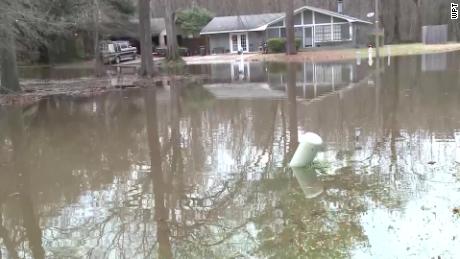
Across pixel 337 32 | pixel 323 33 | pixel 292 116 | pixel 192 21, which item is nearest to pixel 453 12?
pixel 337 32

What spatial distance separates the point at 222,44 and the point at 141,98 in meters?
40.3

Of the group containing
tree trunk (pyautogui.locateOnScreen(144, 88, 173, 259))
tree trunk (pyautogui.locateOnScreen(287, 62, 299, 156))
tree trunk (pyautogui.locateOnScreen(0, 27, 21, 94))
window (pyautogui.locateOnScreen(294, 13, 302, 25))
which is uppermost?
window (pyautogui.locateOnScreen(294, 13, 302, 25))

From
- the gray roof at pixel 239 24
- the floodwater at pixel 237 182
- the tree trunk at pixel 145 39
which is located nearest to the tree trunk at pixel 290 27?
the gray roof at pixel 239 24

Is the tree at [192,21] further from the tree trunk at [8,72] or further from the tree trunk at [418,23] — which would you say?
the tree trunk at [8,72]

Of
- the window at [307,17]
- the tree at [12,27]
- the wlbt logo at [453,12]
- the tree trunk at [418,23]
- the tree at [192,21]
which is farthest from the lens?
the tree at [192,21]

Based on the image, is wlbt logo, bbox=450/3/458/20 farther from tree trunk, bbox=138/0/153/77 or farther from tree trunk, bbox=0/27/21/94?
tree trunk, bbox=0/27/21/94

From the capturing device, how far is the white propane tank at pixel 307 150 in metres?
7.98

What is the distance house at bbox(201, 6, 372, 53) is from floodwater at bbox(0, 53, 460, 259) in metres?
35.3

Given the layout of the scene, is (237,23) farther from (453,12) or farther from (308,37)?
(453,12)

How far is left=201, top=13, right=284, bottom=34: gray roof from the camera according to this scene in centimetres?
5588

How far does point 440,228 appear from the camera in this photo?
18.1 feet

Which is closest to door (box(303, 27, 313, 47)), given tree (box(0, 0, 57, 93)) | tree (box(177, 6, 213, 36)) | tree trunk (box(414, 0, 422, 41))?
tree (box(177, 6, 213, 36))

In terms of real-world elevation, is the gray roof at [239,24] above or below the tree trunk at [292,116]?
above

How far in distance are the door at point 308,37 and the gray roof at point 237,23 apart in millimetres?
4044
